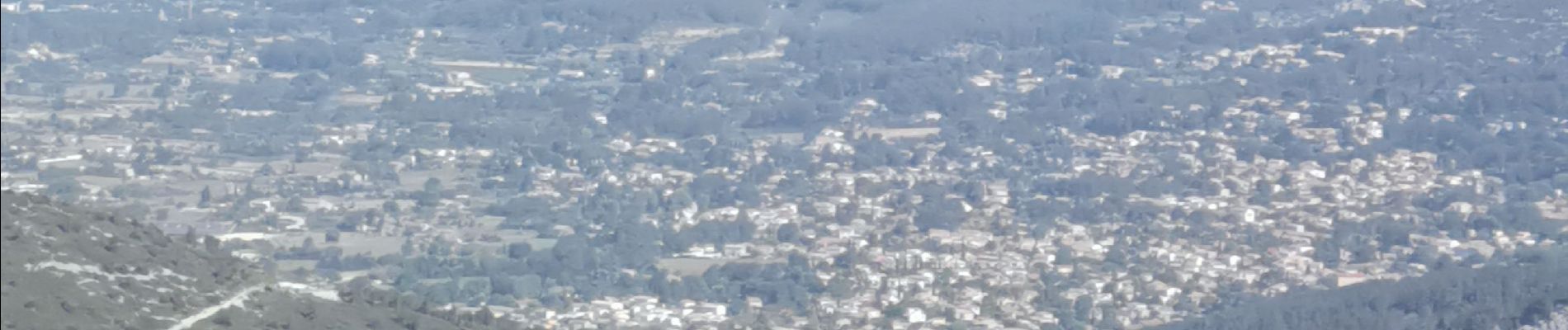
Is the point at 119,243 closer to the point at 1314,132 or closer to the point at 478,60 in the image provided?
the point at 1314,132

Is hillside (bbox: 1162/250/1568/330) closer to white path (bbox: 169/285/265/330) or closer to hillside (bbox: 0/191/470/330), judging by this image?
hillside (bbox: 0/191/470/330)

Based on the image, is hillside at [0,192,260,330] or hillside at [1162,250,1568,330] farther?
hillside at [1162,250,1568,330]

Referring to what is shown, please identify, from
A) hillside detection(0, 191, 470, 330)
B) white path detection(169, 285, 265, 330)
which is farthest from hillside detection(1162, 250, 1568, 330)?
white path detection(169, 285, 265, 330)

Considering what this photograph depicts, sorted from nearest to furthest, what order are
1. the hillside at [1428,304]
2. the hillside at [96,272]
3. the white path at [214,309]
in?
the hillside at [96,272] → the white path at [214,309] → the hillside at [1428,304]

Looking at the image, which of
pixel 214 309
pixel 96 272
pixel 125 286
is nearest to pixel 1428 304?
pixel 214 309

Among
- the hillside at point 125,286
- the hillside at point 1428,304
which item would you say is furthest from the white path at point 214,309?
the hillside at point 1428,304

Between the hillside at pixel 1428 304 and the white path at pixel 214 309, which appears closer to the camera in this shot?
the white path at pixel 214 309

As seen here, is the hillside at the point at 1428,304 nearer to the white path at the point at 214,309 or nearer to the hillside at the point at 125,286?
the hillside at the point at 125,286

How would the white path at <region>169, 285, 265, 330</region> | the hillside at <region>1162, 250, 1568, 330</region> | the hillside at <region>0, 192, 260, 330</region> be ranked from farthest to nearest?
the hillside at <region>1162, 250, 1568, 330</region> < the white path at <region>169, 285, 265, 330</region> < the hillside at <region>0, 192, 260, 330</region>
